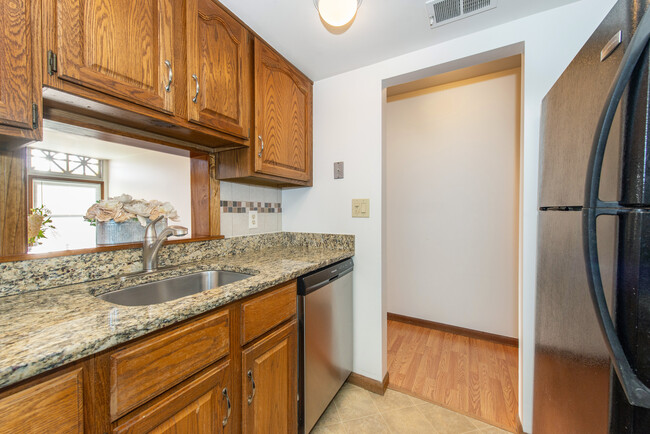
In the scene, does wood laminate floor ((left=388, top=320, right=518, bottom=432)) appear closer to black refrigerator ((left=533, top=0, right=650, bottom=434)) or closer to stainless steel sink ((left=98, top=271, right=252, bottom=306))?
black refrigerator ((left=533, top=0, right=650, bottom=434))

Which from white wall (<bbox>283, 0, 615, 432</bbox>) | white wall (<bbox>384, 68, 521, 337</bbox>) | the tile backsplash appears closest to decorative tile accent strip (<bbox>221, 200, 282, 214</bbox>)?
the tile backsplash

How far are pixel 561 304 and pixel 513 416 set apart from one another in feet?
3.33

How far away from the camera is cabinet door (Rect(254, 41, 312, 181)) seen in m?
1.44

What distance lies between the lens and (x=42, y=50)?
0.73 metres

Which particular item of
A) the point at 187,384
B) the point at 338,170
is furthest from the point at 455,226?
the point at 187,384

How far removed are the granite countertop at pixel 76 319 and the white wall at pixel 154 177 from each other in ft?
2.79

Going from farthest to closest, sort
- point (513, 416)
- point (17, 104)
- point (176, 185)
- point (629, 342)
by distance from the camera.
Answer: point (176, 185), point (513, 416), point (17, 104), point (629, 342)

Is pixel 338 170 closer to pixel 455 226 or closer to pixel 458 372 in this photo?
pixel 455 226

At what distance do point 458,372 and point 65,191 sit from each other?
115 inches

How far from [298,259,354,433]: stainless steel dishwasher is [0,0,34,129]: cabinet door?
3.53 ft

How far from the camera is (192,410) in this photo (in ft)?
A: 2.59

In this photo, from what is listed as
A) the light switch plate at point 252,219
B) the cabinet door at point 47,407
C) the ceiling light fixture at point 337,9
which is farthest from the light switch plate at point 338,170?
the cabinet door at point 47,407

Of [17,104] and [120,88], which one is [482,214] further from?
[17,104]

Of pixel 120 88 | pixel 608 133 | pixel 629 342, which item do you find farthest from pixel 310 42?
pixel 629 342
